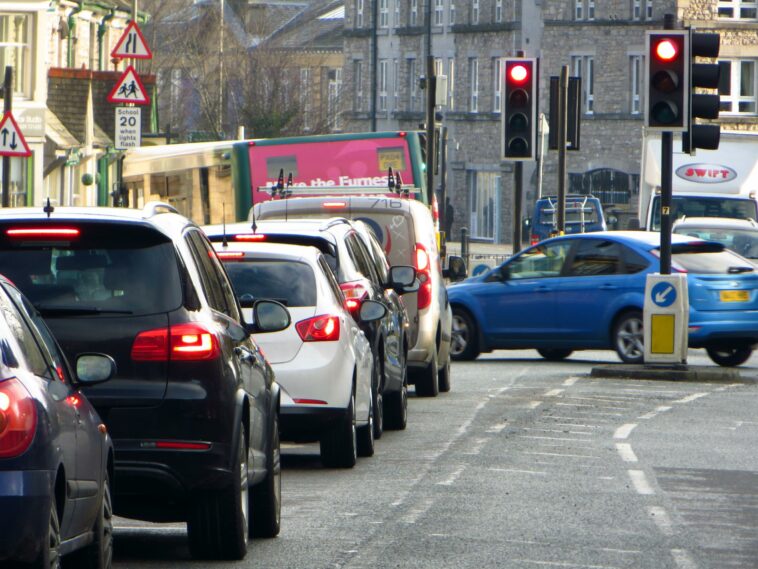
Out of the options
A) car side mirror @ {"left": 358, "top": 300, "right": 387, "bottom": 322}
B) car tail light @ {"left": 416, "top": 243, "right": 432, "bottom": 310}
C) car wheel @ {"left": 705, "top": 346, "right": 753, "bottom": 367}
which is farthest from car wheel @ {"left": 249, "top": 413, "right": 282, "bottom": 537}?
car wheel @ {"left": 705, "top": 346, "right": 753, "bottom": 367}

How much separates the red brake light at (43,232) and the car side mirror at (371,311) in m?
5.28

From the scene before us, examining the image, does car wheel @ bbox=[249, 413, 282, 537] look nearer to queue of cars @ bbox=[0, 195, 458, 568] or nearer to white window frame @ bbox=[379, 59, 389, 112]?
queue of cars @ bbox=[0, 195, 458, 568]

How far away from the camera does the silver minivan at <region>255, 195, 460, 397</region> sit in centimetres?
1808

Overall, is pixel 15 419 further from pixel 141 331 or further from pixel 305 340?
pixel 305 340

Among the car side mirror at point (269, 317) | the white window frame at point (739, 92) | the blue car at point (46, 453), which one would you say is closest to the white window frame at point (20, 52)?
the white window frame at point (739, 92)

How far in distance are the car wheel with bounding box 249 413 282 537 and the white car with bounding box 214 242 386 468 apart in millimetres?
2533

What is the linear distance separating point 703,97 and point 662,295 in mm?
2216

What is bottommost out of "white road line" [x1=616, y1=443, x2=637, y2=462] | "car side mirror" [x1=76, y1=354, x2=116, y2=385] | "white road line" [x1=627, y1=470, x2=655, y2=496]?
"white road line" [x1=616, y1=443, x2=637, y2=462]

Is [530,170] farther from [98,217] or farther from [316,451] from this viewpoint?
[98,217]

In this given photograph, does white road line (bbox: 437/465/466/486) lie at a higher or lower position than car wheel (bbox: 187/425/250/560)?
lower

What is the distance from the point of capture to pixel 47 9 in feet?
163

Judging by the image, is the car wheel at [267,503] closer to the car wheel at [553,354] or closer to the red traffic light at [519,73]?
the red traffic light at [519,73]

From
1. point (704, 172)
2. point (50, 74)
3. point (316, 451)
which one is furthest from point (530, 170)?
point (316, 451)

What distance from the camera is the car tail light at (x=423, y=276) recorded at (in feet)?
60.8
